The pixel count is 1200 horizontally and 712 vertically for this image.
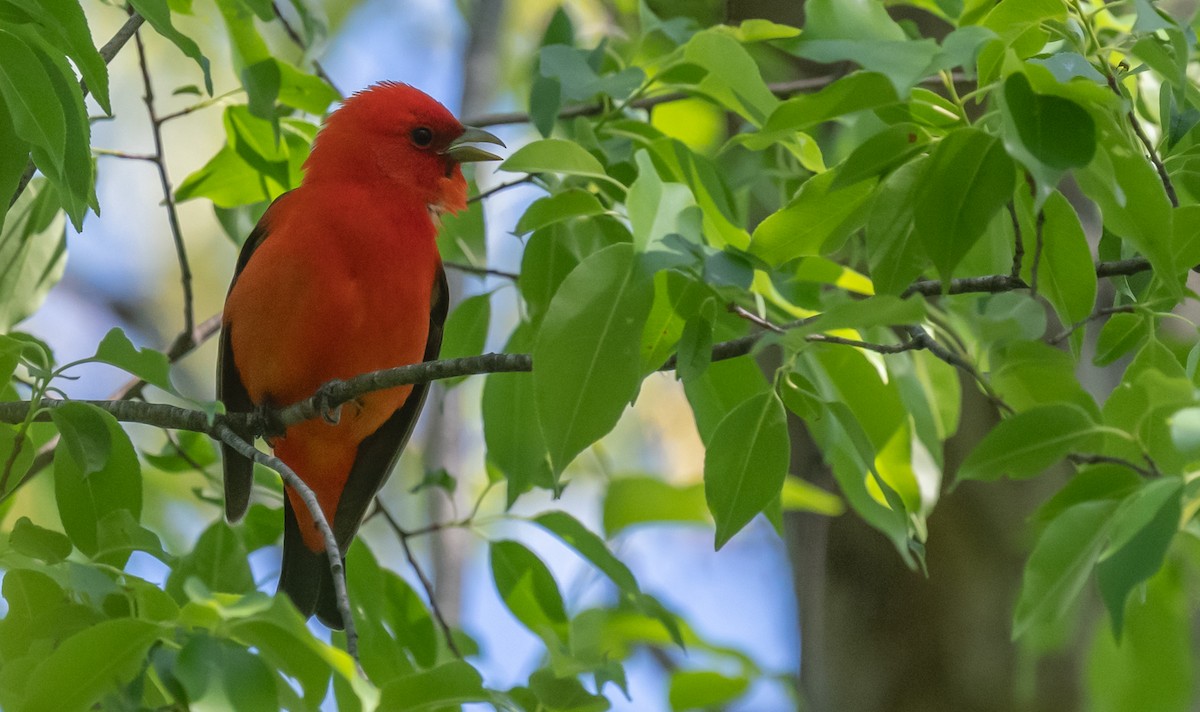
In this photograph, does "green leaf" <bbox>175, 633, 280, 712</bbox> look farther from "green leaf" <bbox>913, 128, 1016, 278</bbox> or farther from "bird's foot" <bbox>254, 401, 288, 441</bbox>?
"bird's foot" <bbox>254, 401, 288, 441</bbox>

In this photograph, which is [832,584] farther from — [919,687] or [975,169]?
[975,169]

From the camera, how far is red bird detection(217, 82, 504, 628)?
12.7 ft

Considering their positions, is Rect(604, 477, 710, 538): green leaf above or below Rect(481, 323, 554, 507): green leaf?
below

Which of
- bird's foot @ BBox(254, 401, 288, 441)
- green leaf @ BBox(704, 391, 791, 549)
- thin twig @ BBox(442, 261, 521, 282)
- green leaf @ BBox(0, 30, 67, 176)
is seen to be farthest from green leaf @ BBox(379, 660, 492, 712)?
bird's foot @ BBox(254, 401, 288, 441)

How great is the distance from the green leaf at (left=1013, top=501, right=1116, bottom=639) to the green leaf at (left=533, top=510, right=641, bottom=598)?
118 cm

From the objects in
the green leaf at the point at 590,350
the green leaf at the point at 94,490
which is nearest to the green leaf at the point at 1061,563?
the green leaf at the point at 590,350

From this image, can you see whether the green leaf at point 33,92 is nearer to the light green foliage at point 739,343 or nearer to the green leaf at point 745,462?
the light green foliage at point 739,343

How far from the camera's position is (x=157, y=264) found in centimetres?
983

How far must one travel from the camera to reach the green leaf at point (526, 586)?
3.32 meters

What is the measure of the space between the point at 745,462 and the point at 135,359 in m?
1.06

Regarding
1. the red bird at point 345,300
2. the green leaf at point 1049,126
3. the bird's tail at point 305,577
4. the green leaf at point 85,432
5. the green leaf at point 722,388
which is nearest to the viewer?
the green leaf at point 1049,126

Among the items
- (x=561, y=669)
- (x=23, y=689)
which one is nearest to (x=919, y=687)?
(x=561, y=669)

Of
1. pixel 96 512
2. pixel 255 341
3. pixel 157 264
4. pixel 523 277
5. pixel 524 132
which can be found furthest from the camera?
pixel 157 264

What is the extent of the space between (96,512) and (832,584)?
9.10 feet
